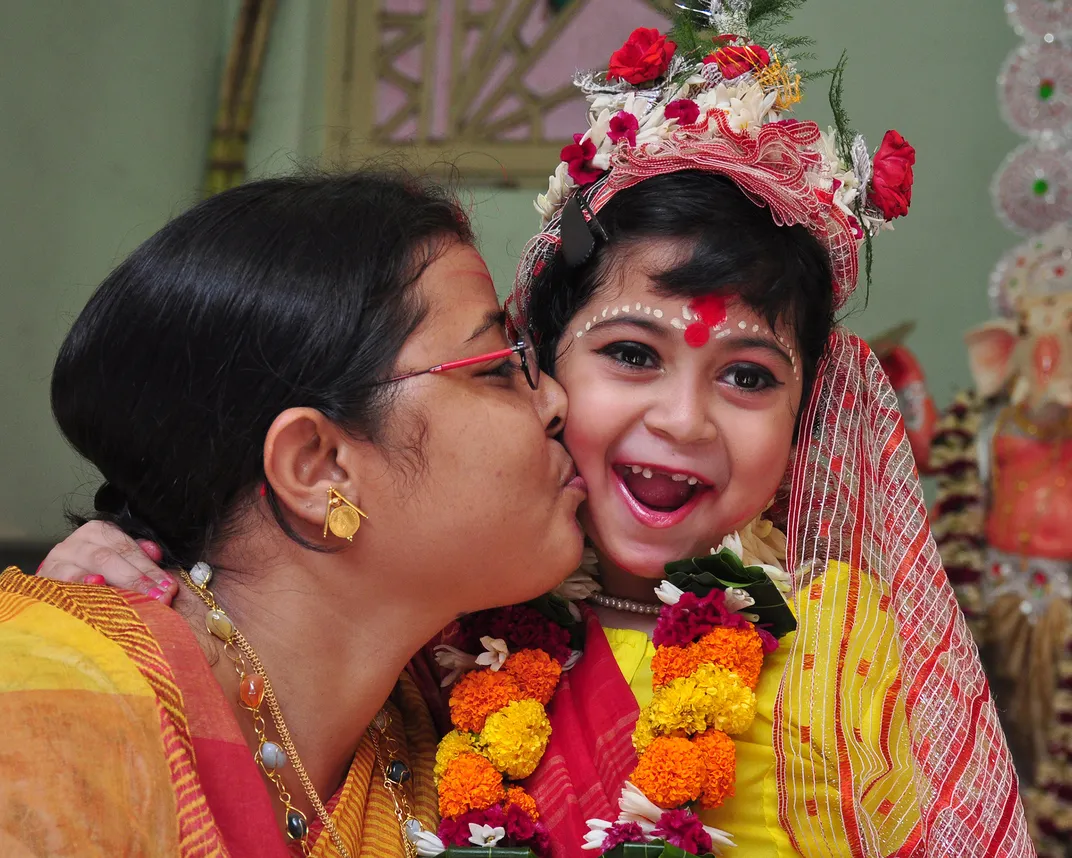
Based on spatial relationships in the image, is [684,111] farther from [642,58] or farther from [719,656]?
[719,656]

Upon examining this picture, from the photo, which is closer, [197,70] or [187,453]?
[187,453]

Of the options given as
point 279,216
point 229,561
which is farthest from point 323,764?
point 279,216

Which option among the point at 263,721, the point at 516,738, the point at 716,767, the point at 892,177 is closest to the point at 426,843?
the point at 516,738

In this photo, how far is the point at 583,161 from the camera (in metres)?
2.23

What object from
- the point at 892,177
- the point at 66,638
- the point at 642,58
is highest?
the point at 642,58

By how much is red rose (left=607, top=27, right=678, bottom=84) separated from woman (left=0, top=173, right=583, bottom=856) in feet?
1.92

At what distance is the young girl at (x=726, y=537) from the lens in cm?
187

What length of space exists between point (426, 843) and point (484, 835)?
0.32ft

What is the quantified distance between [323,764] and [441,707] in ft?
1.36

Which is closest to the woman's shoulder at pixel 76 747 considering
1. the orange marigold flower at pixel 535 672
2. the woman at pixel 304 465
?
the woman at pixel 304 465

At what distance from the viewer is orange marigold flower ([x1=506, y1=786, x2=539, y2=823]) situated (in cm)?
193

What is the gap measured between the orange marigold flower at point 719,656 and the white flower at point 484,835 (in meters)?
0.37

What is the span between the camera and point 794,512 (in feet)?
6.91

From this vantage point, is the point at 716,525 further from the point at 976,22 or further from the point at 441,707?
the point at 976,22
